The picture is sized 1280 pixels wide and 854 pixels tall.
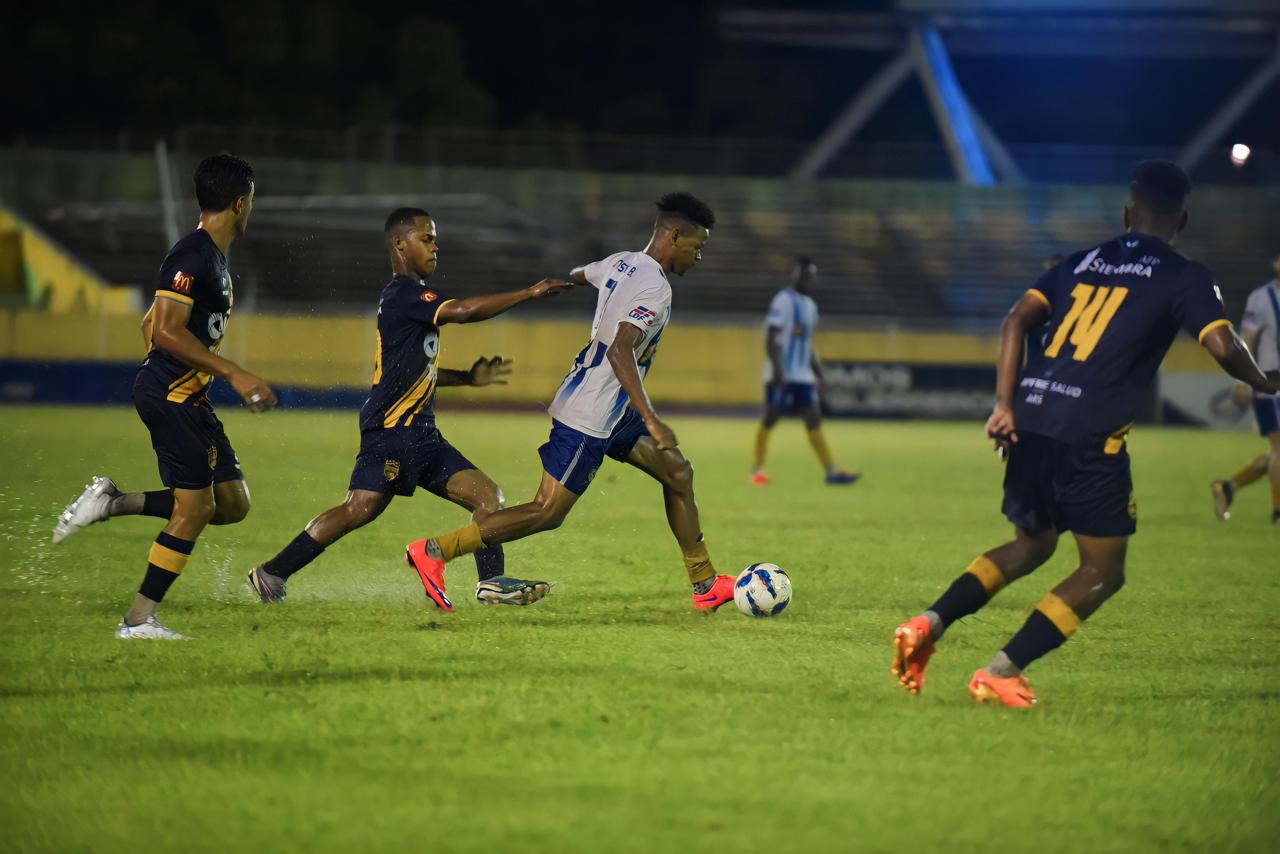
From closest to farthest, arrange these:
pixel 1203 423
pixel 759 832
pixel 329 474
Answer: pixel 759 832
pixel 329 474
pixel 1203 423

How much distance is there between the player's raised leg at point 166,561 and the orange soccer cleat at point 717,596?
2484 millimetres

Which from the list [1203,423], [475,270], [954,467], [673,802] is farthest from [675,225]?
[475,270]

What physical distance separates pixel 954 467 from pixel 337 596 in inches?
472

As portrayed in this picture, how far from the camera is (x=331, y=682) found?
6023 millimetres

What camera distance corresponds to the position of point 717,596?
25.9 feet

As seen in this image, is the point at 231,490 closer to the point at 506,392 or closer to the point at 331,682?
the point at 331,682

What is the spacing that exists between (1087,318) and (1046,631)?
45.9 inches

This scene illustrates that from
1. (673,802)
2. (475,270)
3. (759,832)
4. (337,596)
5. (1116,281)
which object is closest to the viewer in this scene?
(759,832)

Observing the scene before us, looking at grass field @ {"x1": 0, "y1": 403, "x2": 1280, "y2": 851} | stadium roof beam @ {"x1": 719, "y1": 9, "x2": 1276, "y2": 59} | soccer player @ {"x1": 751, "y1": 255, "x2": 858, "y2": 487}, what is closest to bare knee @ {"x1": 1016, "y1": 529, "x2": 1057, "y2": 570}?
grass field @ {"x1": 0, "y1": 403, "x2": 1280, "y2": 851}

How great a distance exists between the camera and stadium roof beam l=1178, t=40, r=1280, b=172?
1625 inches

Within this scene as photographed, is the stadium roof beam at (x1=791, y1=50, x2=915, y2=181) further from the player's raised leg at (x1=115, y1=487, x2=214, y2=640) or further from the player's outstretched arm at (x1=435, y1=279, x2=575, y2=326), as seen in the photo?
the player's raised leg at (x1=115, y1=487, x2=214, y2=640)

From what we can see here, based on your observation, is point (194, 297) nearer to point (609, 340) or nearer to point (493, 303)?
point (493, 303)

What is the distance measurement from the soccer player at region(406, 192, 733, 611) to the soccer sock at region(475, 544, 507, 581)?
1.51 ft

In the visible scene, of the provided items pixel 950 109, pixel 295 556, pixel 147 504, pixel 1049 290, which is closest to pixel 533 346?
pixel 950 109
